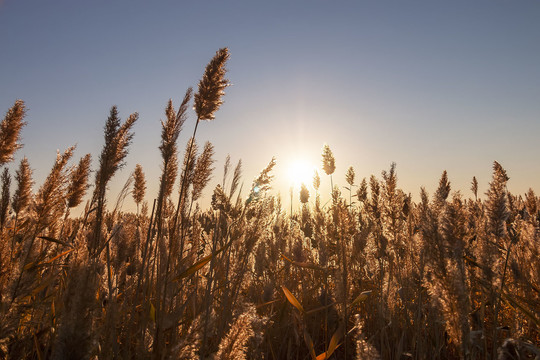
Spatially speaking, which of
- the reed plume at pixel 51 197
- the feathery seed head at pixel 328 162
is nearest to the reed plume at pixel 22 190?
the reed plume at pixel 51 197

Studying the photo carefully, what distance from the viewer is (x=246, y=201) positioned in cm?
240

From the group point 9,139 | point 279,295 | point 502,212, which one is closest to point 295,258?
point 279,295

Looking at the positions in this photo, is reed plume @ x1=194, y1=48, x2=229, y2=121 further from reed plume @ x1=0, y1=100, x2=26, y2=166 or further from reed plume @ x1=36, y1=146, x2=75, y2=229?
reed plume @ x1=0, y1=100, x2=26, y2=166

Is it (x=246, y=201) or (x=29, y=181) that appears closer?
(x=246, y=201)

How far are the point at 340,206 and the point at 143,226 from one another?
5.50ft

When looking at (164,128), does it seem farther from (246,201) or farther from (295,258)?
(295,258)

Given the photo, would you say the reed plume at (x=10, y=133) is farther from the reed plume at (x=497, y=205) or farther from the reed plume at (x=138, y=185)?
the reed plume at (x=497, y=205)

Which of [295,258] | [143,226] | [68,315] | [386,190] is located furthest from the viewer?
[295,258]

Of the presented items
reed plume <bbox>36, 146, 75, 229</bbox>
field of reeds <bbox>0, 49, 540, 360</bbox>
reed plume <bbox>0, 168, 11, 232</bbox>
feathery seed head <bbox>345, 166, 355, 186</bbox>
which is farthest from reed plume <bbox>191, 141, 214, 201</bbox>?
feathery seed head <bbox>345, 166, 355, 186</bbox>

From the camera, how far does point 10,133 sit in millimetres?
3369

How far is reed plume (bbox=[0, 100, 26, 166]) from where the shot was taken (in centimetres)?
333

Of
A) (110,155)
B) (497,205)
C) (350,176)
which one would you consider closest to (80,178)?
(110,155)

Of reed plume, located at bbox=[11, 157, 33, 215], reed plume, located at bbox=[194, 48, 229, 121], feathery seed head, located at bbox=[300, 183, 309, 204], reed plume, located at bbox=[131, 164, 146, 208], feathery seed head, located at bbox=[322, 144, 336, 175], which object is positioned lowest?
reed plume, located at bbox=[11, 157, 33, 215]

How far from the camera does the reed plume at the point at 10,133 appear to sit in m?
3.33
